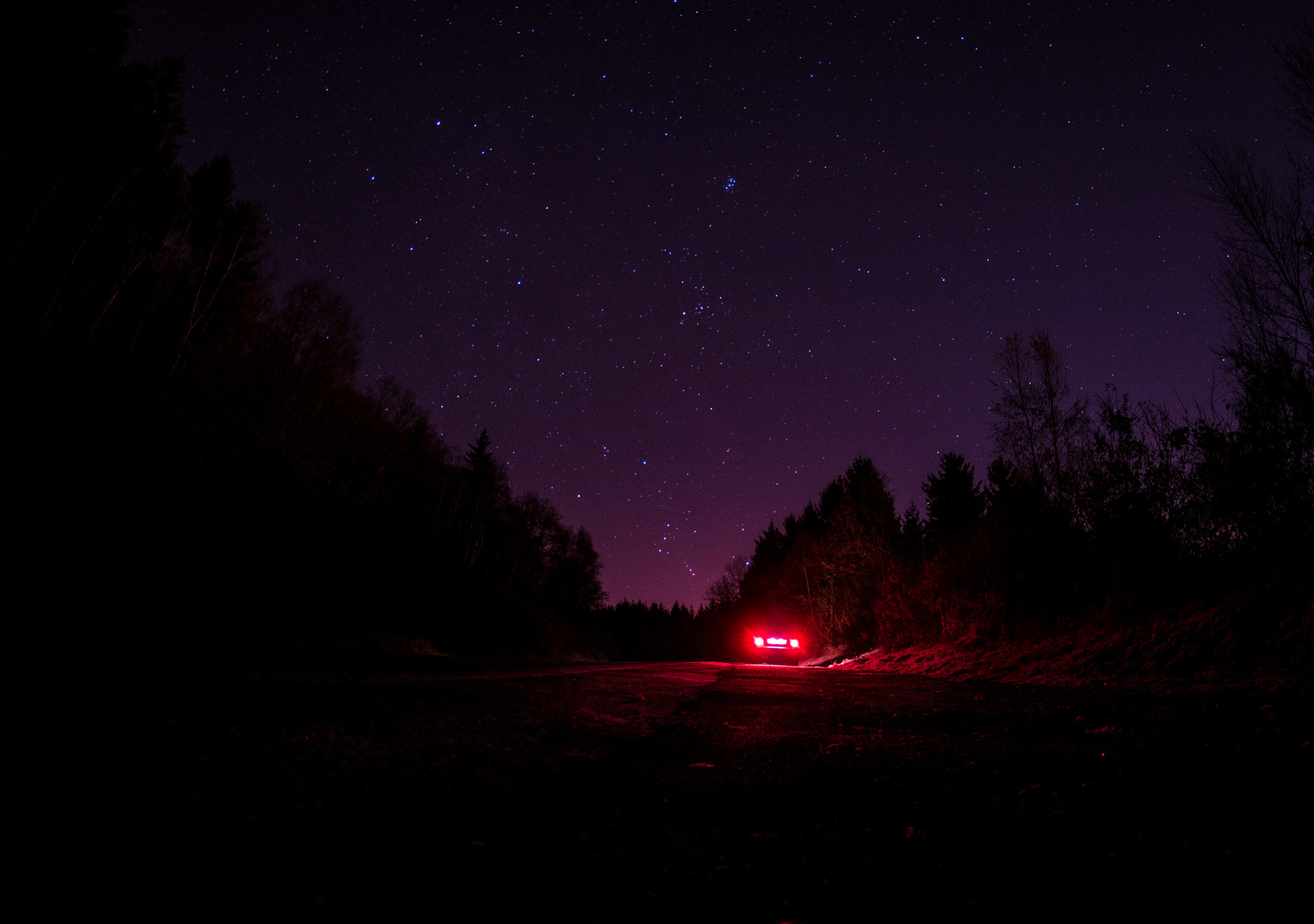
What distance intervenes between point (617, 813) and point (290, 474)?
24544 millimetres

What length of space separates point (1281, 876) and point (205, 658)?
9.11 m

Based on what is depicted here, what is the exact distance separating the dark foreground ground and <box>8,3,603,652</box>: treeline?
7.32 metres

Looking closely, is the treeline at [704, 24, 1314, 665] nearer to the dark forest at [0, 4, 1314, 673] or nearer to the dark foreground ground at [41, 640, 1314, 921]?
the dark forest at [0, 4, 1314, 673]

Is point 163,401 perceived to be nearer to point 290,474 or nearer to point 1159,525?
point 290,474

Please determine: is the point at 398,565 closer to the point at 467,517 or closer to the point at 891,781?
the point at 467,517

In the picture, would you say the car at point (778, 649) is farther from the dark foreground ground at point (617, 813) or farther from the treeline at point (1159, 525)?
the dark foreground ground at point (617, 813)

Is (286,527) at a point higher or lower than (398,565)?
higher

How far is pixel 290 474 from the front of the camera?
875 inches

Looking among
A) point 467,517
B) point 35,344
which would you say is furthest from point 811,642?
point 35,344

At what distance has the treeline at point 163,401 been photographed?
12297 mm

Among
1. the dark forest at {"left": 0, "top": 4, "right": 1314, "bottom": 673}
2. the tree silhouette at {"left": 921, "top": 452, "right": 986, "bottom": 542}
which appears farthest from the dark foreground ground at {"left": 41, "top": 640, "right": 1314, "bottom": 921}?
the tree silhouette at {"left": 921, "top": 452, "right": 986, "bottom": 542}

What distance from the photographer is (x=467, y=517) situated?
134 ft

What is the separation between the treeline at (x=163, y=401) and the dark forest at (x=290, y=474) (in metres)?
0.09

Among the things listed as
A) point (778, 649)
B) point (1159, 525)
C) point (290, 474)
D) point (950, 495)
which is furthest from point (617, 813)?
point (950, 495)
